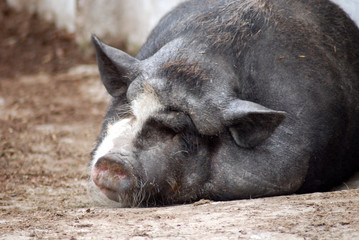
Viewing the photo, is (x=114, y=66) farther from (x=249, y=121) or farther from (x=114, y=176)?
(x=249, y=121)

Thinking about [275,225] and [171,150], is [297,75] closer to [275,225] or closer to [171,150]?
[171,150]

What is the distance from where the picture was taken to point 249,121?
435 centimetres

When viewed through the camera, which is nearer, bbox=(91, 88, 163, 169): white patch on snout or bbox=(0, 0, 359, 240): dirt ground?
bbox=(0, 0, 359, 240): dirt ground

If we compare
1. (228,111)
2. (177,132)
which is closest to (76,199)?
(177,132)

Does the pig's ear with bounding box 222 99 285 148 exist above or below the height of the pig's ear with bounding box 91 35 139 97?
below

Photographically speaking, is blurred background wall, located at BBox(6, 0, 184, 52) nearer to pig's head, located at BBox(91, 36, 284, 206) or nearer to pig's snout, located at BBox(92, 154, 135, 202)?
pig's head, located at BBox(91, 36, 284, 206)

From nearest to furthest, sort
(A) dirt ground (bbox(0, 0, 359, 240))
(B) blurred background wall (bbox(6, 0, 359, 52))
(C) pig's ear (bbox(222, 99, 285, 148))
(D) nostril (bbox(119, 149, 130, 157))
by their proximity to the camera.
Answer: (A) dirt ground (bbox(0, 0, 359, 240)), (C) pig's ear (bbox(222, 99, 285, 148)), (D) nostril (bbox(119, 149, 130, 157)), (B) blurred background wall (bbox(6, 0, 359, 52))

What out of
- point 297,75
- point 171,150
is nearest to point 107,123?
point 171,150

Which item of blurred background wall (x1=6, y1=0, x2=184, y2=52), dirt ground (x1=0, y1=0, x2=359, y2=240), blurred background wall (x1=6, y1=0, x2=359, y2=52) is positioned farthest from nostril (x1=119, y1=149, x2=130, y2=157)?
blurred background wall (x1=6, y1=0, x2=184, y2=52)

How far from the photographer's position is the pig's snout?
4289 millimetres

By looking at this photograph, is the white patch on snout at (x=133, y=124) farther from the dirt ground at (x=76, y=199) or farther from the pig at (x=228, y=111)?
the dirt ground at (x=76, y=199)

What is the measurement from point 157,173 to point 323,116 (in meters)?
1.36

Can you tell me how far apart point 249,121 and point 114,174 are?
1004 millimetres

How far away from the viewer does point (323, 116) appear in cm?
476
